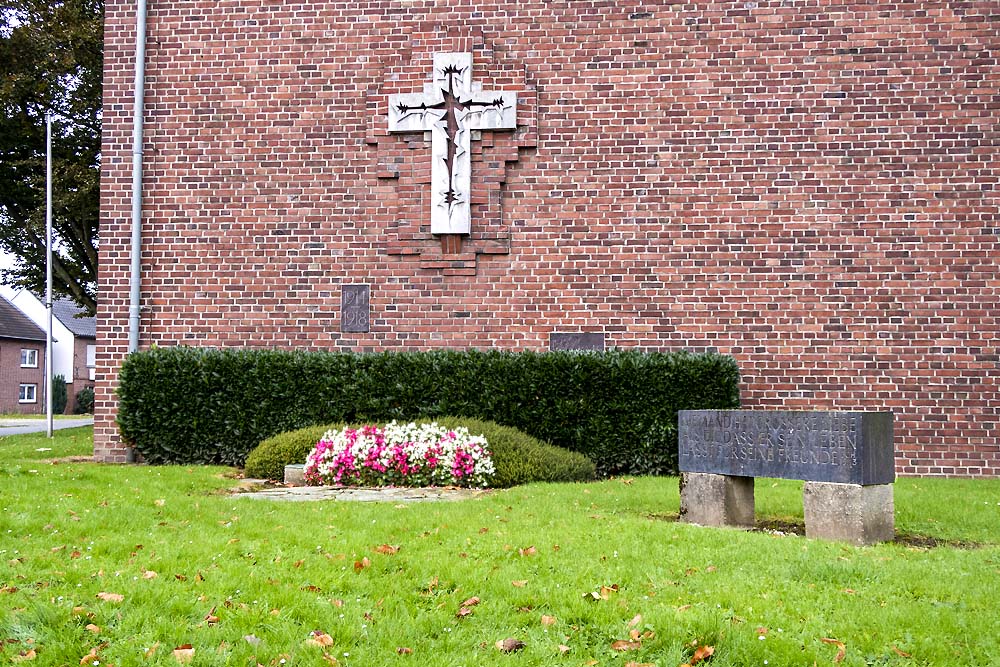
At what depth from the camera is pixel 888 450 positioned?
6.14 m

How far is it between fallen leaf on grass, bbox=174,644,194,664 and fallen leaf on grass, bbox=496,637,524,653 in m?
1.26

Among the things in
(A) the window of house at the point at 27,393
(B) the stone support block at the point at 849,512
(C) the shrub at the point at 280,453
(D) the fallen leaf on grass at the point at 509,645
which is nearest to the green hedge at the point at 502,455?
(C) the shrub at the point at 280,453

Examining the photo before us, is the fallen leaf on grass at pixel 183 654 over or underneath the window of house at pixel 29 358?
underneath

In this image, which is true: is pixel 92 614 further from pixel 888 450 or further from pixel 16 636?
pixel 888 450

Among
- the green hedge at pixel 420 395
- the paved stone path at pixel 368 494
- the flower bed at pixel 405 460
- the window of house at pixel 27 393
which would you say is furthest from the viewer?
the window of house at pixel 27 393

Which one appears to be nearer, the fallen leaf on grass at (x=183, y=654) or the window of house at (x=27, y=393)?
the fallen leaf on grass at (x=183, y=654)

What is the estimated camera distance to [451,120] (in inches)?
467

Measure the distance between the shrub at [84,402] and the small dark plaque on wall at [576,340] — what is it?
3770cm

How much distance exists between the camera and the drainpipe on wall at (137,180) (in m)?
12.0

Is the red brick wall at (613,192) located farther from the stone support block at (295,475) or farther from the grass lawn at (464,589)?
the grass lawn at (464,589)

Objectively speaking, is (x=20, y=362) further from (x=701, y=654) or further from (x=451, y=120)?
(x=701, y=654)

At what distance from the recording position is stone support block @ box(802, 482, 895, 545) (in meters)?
5.94

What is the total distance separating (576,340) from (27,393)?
136 ft

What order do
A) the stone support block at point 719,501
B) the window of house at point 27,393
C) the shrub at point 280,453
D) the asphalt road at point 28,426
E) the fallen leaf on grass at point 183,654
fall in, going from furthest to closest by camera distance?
the window of house at point 27,393 < the asphalt road at point 28,426 < the shrub at point 280,453 < the stone support block at point 719,501 < the fallen leaf on grass at point 183,654
